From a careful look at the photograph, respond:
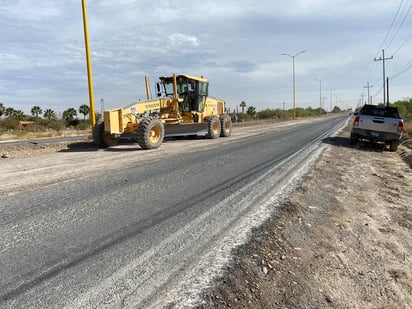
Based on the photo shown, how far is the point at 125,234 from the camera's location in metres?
4.73

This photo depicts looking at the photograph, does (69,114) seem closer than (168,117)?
No

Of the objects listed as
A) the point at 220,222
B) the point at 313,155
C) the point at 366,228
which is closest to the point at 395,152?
the point at 313,155

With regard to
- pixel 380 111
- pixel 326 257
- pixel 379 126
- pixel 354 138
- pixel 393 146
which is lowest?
pixel 326 257

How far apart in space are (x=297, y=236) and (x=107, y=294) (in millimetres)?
2588

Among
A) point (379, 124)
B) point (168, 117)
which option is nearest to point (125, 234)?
point (168, 117)

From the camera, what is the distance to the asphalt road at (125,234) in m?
3.31

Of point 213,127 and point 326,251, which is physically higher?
point 213,127

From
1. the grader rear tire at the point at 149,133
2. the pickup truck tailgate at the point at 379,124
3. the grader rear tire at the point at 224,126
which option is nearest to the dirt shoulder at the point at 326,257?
the grader rear tire at the point at 149,133

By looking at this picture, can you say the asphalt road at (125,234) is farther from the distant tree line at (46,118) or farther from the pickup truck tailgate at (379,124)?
the distant tree line at (46,118)

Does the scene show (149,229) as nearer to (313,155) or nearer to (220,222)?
(220,222)

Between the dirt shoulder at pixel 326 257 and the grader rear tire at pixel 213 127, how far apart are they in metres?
12.7

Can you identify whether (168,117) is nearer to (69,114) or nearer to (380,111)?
(380,111)

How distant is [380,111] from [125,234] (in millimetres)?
14878

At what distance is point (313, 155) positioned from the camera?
504 inches
